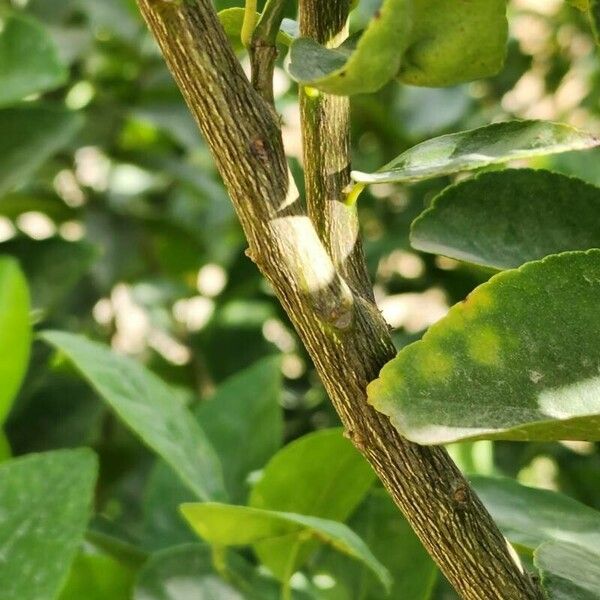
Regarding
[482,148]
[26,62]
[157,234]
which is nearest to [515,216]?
[482,148]

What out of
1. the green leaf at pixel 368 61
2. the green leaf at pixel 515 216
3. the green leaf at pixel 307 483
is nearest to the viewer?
the green leaf at pixel 368 61

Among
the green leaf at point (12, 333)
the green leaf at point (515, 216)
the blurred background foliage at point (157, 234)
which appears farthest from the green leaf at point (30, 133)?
the green leaf at point (515, 216)

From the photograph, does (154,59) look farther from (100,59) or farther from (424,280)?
(424,280)

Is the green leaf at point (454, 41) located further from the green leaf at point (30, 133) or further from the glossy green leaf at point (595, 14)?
the green leaf at point (30, 133)

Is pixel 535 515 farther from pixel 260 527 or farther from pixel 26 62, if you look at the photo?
pixel 26 62

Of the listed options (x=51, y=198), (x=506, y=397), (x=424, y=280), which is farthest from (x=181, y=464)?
(x=51, y=198)

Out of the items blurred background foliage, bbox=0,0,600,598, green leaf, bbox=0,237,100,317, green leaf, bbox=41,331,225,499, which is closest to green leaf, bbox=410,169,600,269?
green leaf, bbox=41,331,225,499
